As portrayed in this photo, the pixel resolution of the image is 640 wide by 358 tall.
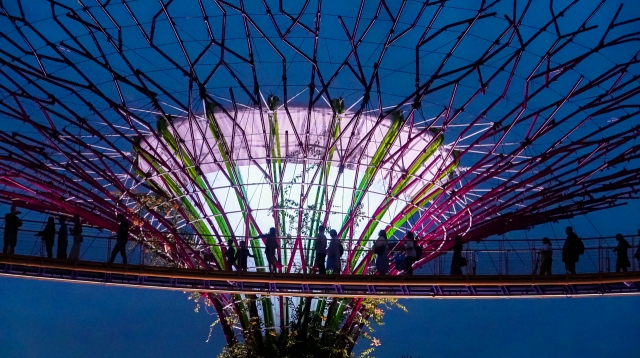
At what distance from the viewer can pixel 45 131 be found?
101ft

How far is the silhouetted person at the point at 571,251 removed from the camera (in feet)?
83.3

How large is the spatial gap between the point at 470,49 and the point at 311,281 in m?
95.2

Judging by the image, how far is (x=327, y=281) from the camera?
25688mm

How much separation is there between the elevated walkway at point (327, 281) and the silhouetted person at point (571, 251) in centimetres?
48

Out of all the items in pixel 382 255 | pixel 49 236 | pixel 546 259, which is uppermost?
pixel 49 236

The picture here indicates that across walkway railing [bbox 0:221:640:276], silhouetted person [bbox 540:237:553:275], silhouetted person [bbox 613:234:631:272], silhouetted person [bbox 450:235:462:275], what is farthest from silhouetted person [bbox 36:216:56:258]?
silhouetted person [bbox 613:234:631:272]

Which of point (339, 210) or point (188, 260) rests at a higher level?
point (339, 210)

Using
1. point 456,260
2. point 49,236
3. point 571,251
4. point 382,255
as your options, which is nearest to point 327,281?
point 382,255

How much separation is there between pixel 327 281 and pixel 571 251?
26.0ft

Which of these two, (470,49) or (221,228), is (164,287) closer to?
(221,228)

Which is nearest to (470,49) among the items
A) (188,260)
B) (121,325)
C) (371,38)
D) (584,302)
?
(371,38)

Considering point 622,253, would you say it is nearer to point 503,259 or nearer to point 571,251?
point 571,251

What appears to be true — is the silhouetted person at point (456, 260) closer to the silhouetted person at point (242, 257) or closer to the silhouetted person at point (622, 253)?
the silhouetted person at point (622, 253)

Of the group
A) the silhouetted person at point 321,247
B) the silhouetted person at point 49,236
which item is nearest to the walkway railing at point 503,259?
the silhouetted person at point 49,236
